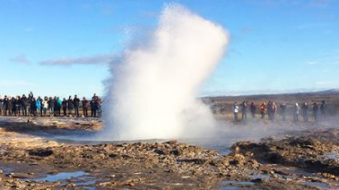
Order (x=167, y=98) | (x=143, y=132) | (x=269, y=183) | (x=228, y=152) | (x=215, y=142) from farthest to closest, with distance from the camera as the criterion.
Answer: (x=167, y=98)
(x=143, y=132)
(x=215, y=142)
(x=228, y=152)
(x=269, y=183)

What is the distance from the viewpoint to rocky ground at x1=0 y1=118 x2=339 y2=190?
8217mm

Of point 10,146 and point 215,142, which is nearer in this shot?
point 10,146

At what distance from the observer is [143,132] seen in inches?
725

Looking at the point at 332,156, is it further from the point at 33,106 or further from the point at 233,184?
the point at 33,106

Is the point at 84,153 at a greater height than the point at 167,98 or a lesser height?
lesser

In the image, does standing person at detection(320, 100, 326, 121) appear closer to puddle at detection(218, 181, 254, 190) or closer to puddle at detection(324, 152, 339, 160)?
puddle at detection(324, 152, 339, 160)

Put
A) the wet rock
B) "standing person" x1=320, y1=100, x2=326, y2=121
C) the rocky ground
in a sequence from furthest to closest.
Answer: "standing person" x1=320, y1=100, x2=326, y2=121
the wet rock
the rocky ground

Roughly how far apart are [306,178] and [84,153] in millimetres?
5554

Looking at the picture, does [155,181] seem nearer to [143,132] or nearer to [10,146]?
[10,146]

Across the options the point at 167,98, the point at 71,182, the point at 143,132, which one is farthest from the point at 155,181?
the point at 167,98

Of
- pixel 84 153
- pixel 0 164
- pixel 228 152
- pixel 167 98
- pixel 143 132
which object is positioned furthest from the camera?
pixel 167 98

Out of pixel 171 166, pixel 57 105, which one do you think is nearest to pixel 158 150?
pixel 171 166

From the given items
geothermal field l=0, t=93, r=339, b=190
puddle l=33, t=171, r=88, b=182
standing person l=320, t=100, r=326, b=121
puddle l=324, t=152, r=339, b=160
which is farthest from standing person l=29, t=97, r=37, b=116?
puddle l=324, t=152, r=339, b=160

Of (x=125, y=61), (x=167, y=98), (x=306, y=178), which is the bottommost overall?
(x=306, y=178)
